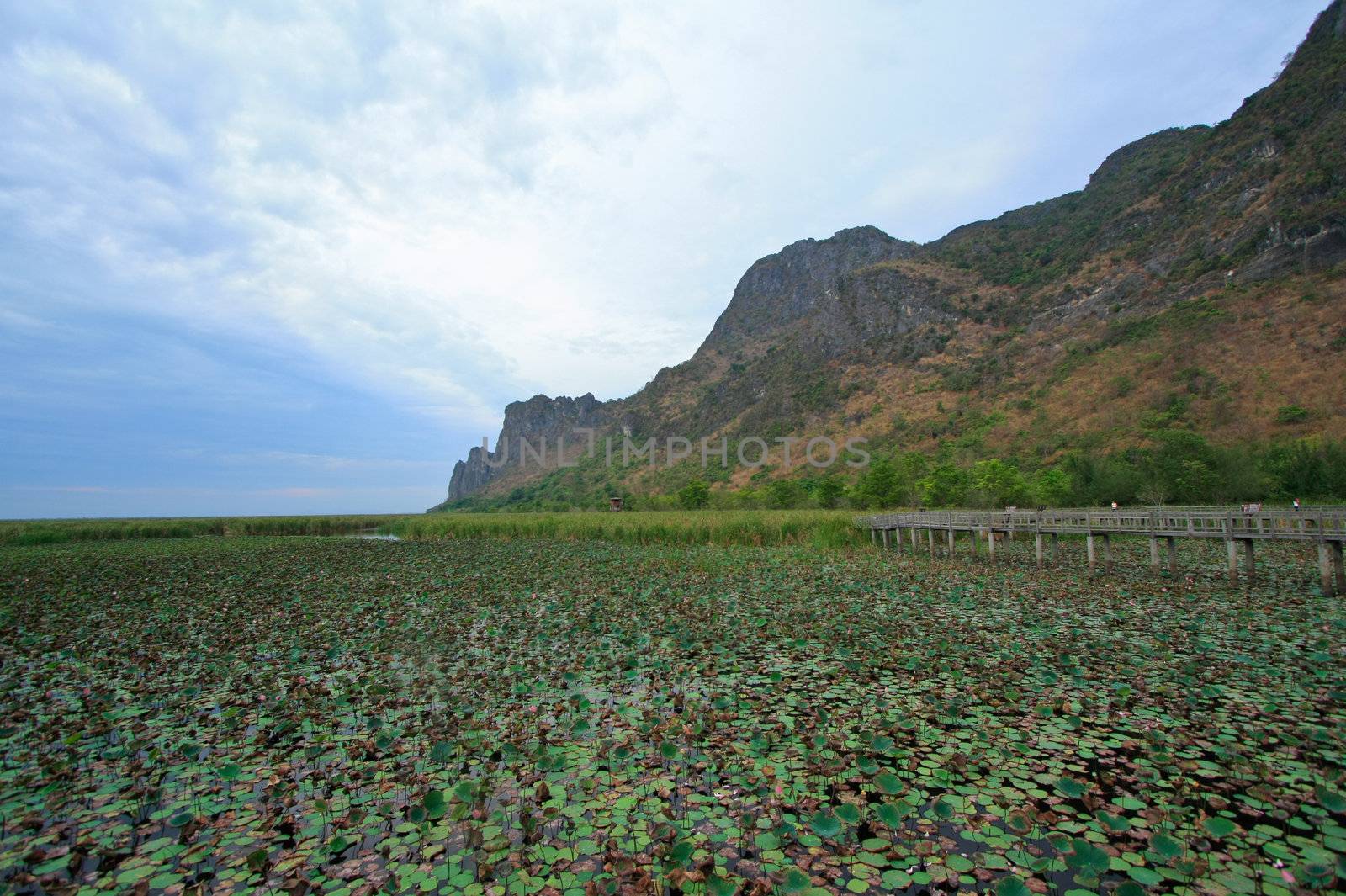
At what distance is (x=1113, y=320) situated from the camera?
64375mm

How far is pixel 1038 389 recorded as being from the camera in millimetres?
61594

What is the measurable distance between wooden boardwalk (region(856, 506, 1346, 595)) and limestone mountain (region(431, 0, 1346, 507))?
2285cm

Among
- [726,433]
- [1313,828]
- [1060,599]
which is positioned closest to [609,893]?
[1313,828]

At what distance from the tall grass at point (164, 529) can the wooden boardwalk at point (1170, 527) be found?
4584 cm

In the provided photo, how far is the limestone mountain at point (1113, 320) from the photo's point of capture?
46.6 m

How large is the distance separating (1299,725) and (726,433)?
3714 inches

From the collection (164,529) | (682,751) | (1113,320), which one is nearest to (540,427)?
(164,529)

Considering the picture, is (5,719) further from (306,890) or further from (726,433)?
(726,433)

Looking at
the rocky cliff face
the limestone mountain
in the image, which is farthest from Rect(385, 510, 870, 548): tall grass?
the rocky cliff face

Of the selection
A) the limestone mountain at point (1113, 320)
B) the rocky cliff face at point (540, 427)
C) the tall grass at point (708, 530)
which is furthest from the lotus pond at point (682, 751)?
the rocky cliff face at point (540, 427)

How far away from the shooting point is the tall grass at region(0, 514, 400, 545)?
3972 cm

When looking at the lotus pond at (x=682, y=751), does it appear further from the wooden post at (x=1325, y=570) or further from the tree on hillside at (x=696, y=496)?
the tree on hillside at (x=696, y=496)

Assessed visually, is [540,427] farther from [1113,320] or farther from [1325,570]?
[1325,570]

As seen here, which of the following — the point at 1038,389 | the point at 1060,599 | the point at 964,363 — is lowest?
the point at 1060,599
